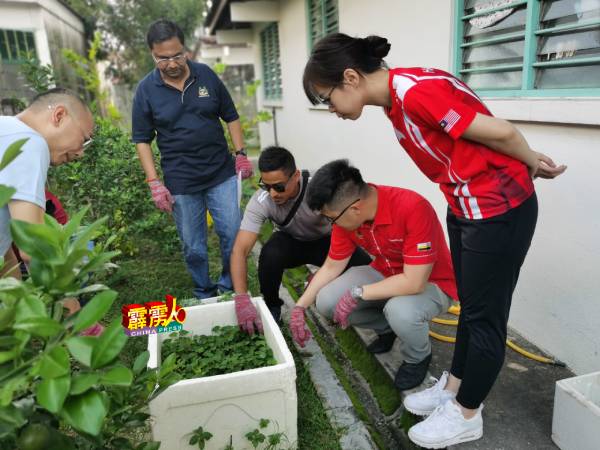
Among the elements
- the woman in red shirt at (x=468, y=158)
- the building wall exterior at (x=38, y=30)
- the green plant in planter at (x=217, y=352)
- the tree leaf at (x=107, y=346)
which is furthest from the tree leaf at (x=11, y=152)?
the building wall exterior at (x=38, y=30)

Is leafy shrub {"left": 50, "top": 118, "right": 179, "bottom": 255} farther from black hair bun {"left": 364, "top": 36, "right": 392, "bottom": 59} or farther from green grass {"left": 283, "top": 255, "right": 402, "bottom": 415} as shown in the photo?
black hair bun {"left": 364, "top": 36, "right": 392, "bottom": 59}

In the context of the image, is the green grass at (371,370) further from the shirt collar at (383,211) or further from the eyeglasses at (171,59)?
the eyeglasses at (171,59)

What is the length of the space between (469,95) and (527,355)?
1.60m

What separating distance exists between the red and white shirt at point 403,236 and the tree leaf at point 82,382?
1.62 metres

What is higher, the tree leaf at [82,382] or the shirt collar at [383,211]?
the tree leaf at [82,382]

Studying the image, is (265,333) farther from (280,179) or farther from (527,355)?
(527,355)

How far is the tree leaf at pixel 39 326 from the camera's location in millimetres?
746

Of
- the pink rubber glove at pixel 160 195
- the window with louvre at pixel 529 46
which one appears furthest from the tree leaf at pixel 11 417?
the pink rubber glove at pixel 160 195

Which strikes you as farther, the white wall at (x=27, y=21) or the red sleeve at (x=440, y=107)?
the white wall at (x=27, y=21)

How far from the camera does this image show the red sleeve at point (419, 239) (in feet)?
7.12

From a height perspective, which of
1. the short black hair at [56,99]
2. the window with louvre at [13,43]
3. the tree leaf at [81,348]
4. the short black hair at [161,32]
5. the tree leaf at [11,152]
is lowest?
the tree leaf at [81,348]

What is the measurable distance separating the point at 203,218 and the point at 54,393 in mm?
2711

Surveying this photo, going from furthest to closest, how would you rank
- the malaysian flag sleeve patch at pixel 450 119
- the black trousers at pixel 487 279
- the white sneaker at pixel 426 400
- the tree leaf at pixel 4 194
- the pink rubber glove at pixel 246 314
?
1. the pink rubber glove at pixel 246 314
2. the white sneaker at pixel 426 400
3. the black trousers at pixel 487 279
4. the malaysian flag sleeve patch at pixel 450 119
5. the tree leaf at pixel 4 194

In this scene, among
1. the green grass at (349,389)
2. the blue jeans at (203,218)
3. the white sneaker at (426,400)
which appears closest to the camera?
the white sneaker at (426,400)
